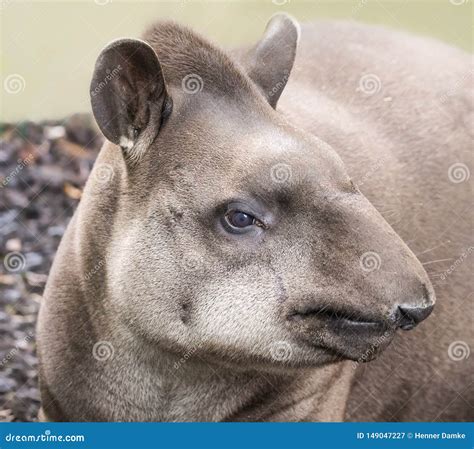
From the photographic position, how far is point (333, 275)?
18.1ft

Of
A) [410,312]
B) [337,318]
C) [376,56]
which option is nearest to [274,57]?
[337,318]

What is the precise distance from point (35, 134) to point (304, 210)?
791 cm

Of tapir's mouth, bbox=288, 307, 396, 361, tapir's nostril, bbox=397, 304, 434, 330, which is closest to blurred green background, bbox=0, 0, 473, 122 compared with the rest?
tapir's mouth, bbox=288, 307, 396, 361

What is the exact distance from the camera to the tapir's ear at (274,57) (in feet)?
21.7

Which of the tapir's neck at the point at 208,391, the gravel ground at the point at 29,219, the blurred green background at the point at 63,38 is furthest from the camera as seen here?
the blurred green background at the point at 63,38

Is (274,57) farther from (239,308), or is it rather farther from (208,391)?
(208,391)

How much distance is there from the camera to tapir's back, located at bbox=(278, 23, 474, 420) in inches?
308

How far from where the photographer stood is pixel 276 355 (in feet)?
19.3

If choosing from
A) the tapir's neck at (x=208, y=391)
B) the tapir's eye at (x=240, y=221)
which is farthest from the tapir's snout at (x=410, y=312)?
the tapir's neck at (x=208, y=391)

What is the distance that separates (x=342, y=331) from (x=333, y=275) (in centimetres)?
33

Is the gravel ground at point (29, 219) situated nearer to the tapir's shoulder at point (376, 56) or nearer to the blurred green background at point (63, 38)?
the blurred green background at point (63, 38)

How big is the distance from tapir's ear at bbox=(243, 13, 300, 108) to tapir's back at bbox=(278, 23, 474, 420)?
2.86 feet

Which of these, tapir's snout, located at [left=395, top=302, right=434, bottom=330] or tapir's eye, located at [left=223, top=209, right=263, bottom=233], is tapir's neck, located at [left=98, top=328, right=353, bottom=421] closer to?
tapir's eye, located at [left=223, top=209, right=263, bottom=233]

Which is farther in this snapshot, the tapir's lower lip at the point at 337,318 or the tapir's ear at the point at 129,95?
the tapir's ear at the point at 129,95
